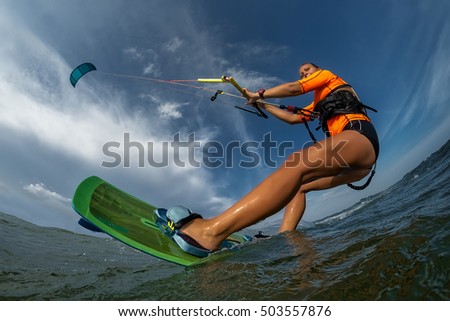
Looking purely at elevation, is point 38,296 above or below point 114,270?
below

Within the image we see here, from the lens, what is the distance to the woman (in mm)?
3338

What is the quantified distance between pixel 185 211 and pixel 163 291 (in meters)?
1.38

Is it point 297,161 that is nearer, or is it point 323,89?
point 297,161

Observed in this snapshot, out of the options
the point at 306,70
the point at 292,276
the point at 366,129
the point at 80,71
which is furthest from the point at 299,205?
the point at 80,71

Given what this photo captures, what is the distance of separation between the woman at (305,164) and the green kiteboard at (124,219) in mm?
241

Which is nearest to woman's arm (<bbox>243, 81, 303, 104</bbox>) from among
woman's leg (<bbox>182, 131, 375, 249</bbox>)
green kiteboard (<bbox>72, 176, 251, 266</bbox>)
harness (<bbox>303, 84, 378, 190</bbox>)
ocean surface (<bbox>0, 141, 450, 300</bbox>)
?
harness (<bbox>303, 84, 378, 190</bbox>)

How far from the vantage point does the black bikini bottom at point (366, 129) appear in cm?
372

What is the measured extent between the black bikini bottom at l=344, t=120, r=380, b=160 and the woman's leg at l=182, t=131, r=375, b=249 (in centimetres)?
13

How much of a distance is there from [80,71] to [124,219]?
5030 millimetres

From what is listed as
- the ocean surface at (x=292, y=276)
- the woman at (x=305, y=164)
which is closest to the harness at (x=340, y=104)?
the woman at (x=305, y=164)

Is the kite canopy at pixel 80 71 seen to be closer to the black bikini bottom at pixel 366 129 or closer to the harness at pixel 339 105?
the harness at pixel 339 105
